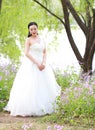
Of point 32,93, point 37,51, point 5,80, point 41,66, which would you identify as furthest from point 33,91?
point 5,80

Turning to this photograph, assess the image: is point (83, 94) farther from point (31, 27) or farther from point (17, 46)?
point (17, 46)

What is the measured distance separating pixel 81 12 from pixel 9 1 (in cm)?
274

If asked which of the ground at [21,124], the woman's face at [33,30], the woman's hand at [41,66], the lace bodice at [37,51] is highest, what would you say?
the woman's face at [33,30]

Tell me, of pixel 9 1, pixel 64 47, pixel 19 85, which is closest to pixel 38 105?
pixel 19 85

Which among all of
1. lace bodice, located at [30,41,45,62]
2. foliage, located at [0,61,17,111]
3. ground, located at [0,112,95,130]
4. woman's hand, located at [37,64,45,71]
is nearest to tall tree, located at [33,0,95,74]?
foliage, located at [0,61,17,111]

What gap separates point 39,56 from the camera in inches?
287

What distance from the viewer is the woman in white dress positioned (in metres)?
7.04

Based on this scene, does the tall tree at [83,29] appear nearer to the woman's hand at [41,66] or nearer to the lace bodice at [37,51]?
the lace bodice at [37,51]

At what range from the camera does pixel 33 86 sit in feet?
23.4

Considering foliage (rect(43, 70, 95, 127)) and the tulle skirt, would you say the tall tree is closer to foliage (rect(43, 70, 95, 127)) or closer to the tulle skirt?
the tulle skirt

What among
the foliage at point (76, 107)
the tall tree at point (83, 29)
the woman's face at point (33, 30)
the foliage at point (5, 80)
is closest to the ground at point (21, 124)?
the foliage at point (76, 107)

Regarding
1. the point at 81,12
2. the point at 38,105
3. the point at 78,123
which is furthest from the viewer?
the point at 81,12

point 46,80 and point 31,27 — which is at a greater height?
point 31,27

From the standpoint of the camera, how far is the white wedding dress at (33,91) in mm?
7023
